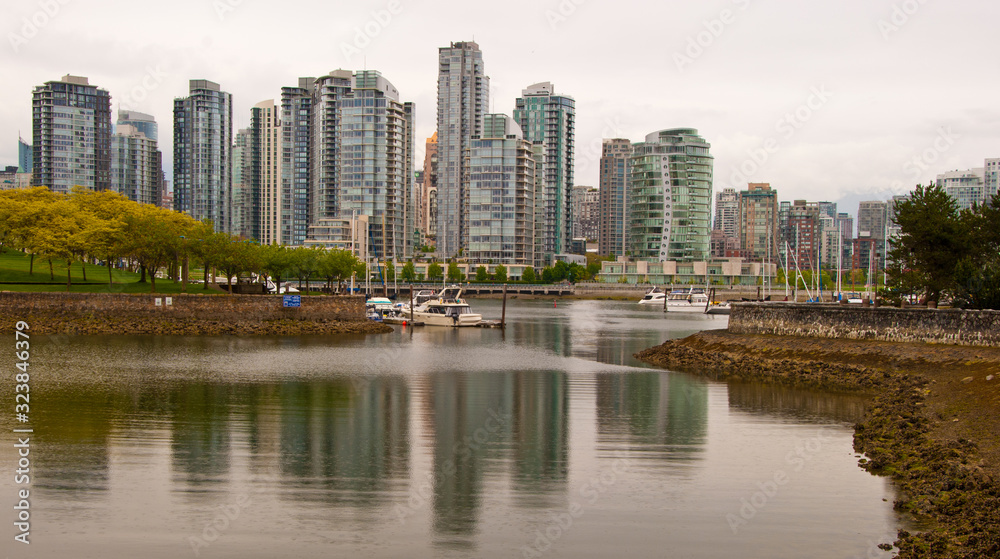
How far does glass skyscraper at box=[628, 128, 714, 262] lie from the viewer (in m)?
195

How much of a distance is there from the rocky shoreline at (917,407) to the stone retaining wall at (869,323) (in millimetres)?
750

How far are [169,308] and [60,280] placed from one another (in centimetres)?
1492

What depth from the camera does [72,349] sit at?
4456cm

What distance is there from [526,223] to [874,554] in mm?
176335

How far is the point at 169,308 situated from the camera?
193 ft

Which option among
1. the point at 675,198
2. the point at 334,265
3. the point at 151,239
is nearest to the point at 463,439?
the point at 151,239

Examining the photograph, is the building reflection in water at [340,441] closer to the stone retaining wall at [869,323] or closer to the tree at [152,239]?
the stone retaining wall at [869,323]

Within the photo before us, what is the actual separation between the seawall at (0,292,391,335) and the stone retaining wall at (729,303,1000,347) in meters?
33.7

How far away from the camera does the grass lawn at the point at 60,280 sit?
203 feet

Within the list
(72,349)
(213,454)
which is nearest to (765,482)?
(213,454)

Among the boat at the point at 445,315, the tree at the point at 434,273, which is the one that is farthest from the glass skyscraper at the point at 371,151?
the boat at the point at 445,315

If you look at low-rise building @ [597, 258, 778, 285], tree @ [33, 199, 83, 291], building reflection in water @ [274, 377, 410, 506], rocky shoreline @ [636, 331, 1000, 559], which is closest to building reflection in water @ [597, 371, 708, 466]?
rocky shoreline @ [636, 331, 1000, 559]

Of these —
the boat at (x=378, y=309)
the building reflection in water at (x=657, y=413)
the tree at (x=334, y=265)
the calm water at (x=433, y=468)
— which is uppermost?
the tree at (x=334, y=265)

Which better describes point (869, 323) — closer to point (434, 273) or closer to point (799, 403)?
point (799, 403)
